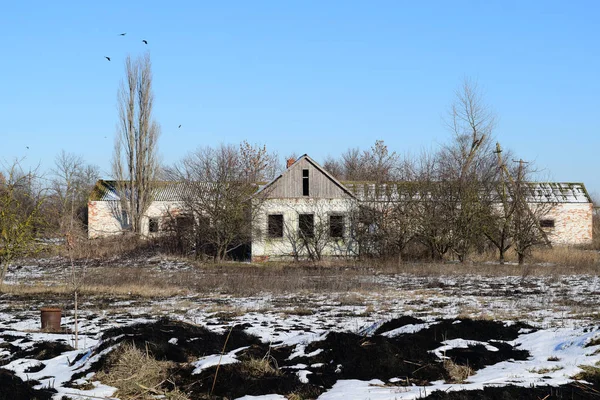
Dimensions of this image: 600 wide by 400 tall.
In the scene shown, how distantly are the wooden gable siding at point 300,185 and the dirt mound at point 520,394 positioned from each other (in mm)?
24169

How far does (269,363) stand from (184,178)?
24559mm

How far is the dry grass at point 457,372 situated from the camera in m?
6.40

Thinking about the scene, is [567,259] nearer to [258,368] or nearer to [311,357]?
[311,357]

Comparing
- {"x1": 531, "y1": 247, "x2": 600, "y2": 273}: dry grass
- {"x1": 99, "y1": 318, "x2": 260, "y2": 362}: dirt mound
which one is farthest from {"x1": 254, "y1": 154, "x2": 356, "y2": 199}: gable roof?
{"x1": 99, "y1": 318, "x2": 260, "y2": 362}: dirt mound

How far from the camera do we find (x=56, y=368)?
7309mm

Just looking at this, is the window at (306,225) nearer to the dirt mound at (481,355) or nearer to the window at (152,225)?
the window at (152,225)

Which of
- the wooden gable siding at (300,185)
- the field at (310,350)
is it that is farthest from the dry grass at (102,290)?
the wooden gable siding at (300,185)

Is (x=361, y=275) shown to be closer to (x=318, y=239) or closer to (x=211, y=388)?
(x=318, y=239)

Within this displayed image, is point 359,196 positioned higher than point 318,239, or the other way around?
point 359,196

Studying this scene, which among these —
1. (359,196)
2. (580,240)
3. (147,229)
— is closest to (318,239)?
(359,196)

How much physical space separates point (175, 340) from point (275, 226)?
2203cm

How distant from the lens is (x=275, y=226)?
29.8 m

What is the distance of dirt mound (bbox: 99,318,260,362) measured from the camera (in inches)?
285

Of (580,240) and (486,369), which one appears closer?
(486,369)
